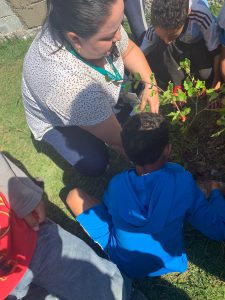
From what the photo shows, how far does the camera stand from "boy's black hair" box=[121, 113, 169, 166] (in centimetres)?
179

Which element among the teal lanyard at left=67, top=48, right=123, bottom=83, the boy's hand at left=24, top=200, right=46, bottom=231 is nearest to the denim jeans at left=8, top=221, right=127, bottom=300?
the boy's hand at left=24, top=200, right=46, bottom=231

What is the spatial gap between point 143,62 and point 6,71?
186 cm

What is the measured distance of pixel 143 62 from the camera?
8.20 ft

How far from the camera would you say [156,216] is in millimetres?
1753

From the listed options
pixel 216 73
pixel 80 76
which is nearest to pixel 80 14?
pixel 80 76

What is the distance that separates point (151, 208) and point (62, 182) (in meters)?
1.28

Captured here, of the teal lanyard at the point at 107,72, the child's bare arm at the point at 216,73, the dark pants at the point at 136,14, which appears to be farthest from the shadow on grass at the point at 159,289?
the dark pants at the point at 136,14

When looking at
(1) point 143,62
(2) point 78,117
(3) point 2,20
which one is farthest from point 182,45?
(3) point 2,20

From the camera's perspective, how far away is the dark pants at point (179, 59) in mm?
2570

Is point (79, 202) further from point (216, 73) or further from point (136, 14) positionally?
point (136, 14)

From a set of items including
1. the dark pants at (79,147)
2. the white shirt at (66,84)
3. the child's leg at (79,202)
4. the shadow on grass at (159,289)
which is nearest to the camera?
the white shirt at (66,84)

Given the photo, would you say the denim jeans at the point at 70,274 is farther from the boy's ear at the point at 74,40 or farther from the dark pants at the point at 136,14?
the dark pants at the point at 136,14

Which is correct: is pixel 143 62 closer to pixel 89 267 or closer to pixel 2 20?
pixel 89 267

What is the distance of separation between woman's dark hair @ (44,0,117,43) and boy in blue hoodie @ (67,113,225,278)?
0.54m
